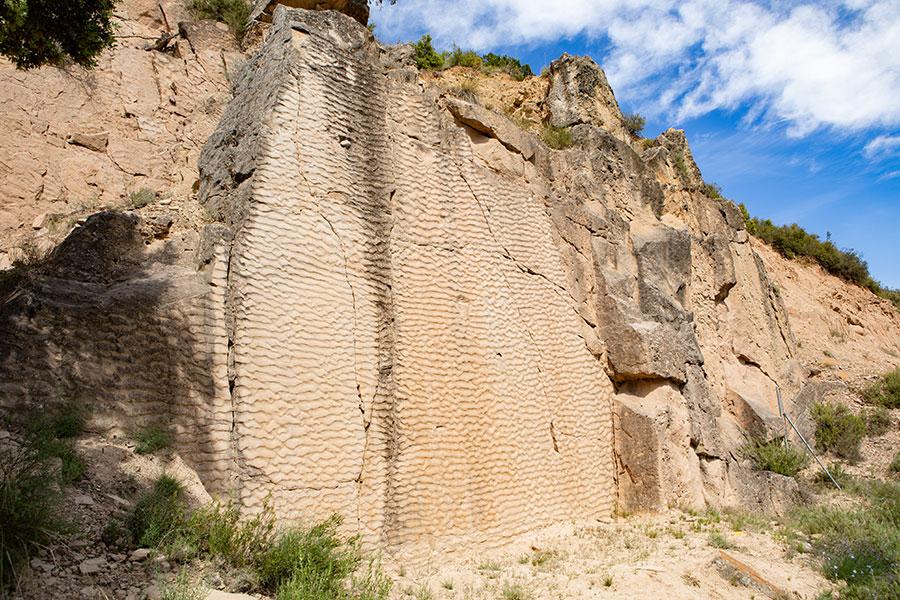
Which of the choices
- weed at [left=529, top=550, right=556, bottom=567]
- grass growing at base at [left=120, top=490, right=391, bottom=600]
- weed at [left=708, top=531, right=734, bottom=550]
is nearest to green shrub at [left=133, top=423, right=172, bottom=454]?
grass growing at base at [left=120, top=490, right=391, bottom=600]

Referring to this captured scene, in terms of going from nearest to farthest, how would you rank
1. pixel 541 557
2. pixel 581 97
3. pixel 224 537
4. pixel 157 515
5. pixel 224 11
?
pixel 157 515, pixel 224 537, pixel 541 557, pixel 224 11, pixel 581 97

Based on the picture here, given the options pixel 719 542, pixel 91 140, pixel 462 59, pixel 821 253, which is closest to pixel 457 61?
pixel 462 59

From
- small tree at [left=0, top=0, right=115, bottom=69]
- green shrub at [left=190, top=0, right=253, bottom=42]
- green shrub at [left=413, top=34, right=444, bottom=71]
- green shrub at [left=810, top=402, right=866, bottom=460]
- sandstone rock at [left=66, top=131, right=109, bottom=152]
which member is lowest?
green shrub at [left=810, top=402, right=866, bottom=460]

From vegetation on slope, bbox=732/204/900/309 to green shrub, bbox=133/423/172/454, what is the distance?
75.7 ft

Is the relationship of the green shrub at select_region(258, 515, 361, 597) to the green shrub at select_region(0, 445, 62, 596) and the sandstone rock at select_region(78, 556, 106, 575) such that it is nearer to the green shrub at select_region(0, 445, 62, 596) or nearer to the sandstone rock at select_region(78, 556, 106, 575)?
the sandstone rock at select_region(78, 556, 106, 575)

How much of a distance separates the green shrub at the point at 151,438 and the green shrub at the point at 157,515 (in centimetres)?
44

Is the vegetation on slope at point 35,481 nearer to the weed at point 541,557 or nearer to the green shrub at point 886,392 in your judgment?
the weed at point 541,557

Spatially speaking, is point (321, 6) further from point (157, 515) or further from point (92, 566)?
point (92, 566)

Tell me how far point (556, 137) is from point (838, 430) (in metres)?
9.17

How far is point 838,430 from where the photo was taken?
14.1m

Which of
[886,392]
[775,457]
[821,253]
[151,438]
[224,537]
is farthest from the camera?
[821,253]

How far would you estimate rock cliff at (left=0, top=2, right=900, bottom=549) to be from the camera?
5.91 metres

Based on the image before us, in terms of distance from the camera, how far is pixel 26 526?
380cm

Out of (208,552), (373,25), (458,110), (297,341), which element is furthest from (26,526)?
(373,25)
